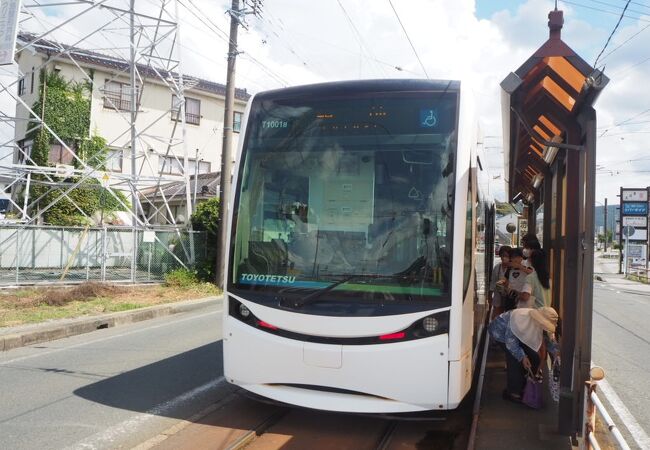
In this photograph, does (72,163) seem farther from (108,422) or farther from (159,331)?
(108,422)

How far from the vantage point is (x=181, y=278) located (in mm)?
17969

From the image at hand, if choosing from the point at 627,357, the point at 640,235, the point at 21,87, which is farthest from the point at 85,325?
the point at 640,235

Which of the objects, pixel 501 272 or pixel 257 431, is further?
pixel 501 272

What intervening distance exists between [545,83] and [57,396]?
626 cm

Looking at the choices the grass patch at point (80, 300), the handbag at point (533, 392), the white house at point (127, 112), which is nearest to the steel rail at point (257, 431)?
the handbag at point (533, 392)

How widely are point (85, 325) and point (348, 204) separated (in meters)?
8.01

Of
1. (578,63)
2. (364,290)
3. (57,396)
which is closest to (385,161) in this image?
(364,290)

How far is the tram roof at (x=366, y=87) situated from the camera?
5285 mm

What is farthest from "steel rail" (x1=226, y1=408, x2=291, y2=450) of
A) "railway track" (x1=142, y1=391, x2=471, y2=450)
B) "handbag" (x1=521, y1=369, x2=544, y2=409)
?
"handbag" (x1=521, y1=369, x2=544, y2=409)

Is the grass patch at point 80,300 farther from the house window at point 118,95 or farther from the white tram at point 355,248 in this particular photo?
the house window at point 118,95

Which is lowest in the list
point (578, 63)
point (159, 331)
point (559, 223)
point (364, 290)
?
point (159, 331)

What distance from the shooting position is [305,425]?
217 inches

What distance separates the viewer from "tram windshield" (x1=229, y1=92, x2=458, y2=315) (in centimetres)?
500

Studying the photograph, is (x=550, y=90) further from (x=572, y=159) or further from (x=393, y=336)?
(x=393, y=336)
